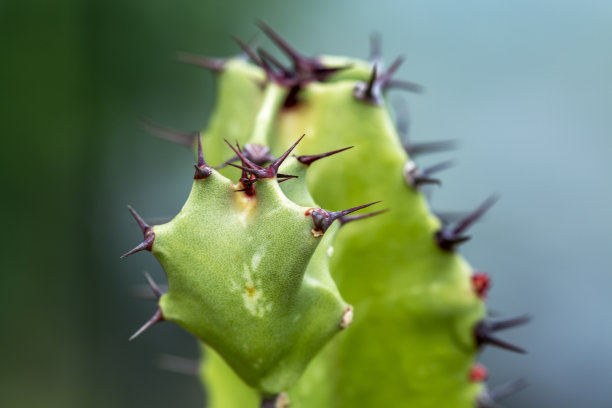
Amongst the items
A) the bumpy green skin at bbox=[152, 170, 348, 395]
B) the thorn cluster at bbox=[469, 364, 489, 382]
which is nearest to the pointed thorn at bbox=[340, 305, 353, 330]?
the bumpy green skin at bbox=[152, 170, 348, 395]

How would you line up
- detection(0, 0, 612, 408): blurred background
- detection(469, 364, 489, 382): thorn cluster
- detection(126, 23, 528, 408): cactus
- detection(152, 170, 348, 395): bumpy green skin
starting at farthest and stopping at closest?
1. detection(0, 0, 612, 408): blurred background
2. detection(469, 364, 489, 382): thorn cluster
3. detection(126, 23, 528, 408): cactus
4. detection(152, 170, 348, 395): bumpy green skin

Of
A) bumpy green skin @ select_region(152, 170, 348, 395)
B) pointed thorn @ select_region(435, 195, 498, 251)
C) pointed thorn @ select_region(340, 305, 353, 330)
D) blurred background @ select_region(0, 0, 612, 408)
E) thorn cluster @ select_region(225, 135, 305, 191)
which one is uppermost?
thorn cluster @ select_region(225, 135, 305, 191)

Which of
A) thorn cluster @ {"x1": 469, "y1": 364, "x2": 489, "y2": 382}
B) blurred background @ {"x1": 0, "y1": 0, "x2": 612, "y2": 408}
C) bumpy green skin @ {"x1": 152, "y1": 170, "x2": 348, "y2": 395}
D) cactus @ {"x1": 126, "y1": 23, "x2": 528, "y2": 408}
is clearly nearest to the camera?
bumpy green skin @ {"x1": 152, "y1": 170, "x2": 348, "y2": 395}

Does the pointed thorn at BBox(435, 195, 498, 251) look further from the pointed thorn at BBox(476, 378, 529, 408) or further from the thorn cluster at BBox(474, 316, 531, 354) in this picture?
the pointed thorn at BBox(476, 378, 529, 408)

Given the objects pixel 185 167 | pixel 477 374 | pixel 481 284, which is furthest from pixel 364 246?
pixel 185 167

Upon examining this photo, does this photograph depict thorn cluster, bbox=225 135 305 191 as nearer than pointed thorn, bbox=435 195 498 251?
Yes

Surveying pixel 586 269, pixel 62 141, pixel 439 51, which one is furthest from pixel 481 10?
pixel 62 141
